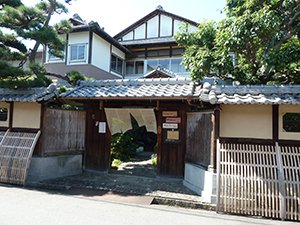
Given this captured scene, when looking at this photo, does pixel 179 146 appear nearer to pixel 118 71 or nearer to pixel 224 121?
pixel 224 121

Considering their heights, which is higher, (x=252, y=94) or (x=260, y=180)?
(x=252, y=94)

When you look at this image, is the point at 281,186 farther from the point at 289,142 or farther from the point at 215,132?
the point at 215,132

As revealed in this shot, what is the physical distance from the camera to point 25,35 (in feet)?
31.2

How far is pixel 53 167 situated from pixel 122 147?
5.69 m

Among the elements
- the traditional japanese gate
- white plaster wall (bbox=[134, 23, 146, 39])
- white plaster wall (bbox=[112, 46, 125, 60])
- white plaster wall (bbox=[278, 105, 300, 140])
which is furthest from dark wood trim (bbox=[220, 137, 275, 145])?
white plaster wall (bbox=[134, 23, 146, 39])

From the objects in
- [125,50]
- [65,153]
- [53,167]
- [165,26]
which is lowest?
[53,167]

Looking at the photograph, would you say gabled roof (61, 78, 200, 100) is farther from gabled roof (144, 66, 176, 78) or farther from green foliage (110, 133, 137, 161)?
green foliage (110, 133, 137, 161)

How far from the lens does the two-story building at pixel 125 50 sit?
17250 millimetres

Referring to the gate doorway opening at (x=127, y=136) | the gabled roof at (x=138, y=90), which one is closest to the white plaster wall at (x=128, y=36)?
the gate doorway opening at (x=127, y=136)

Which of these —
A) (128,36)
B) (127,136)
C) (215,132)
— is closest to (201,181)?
(215,132)

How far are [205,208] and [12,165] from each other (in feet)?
21.3

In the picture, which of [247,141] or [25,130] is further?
[25,130]

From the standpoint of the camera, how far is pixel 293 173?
245 inches

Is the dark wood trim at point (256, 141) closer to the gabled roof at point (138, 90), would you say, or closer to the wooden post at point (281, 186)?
the wooden post at point (281, 186)
